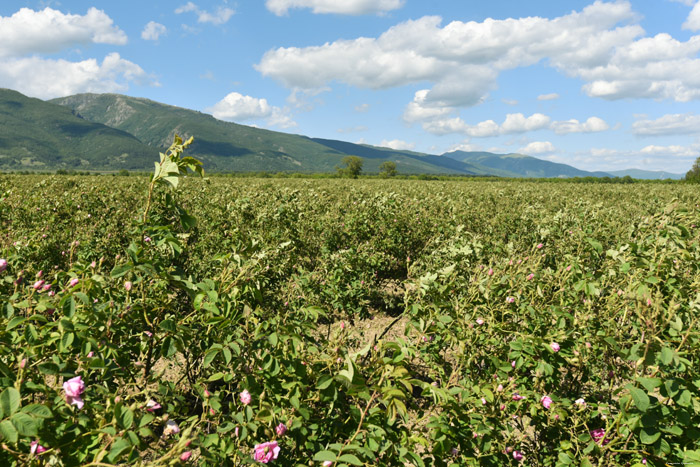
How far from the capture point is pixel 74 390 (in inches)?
→ 52.5

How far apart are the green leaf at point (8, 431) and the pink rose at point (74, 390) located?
19 cm

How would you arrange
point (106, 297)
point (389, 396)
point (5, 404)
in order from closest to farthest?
point (5, 404)
point (389, 396)
point (106, 297)

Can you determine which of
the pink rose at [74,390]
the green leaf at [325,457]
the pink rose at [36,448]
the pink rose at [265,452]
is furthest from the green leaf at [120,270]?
the green leaf at [325,457]

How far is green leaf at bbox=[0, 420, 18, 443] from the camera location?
1.12 metres

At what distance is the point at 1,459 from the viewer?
132cm

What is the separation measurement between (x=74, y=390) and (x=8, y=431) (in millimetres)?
217

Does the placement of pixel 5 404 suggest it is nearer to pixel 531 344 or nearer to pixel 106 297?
pixel 106 297

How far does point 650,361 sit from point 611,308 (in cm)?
111

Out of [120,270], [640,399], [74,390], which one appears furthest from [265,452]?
[640,399]

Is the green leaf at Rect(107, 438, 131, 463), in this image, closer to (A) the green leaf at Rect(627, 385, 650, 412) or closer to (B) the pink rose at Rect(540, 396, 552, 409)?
(A) the green leaf at Rect(627, 385, 650, 412)

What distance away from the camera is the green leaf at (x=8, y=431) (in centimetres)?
112

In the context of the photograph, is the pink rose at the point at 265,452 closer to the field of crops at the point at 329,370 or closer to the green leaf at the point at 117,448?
the field of crops at the point at 329,370

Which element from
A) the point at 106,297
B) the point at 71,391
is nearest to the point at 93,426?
the point at 71,391

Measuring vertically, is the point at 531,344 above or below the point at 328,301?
above
